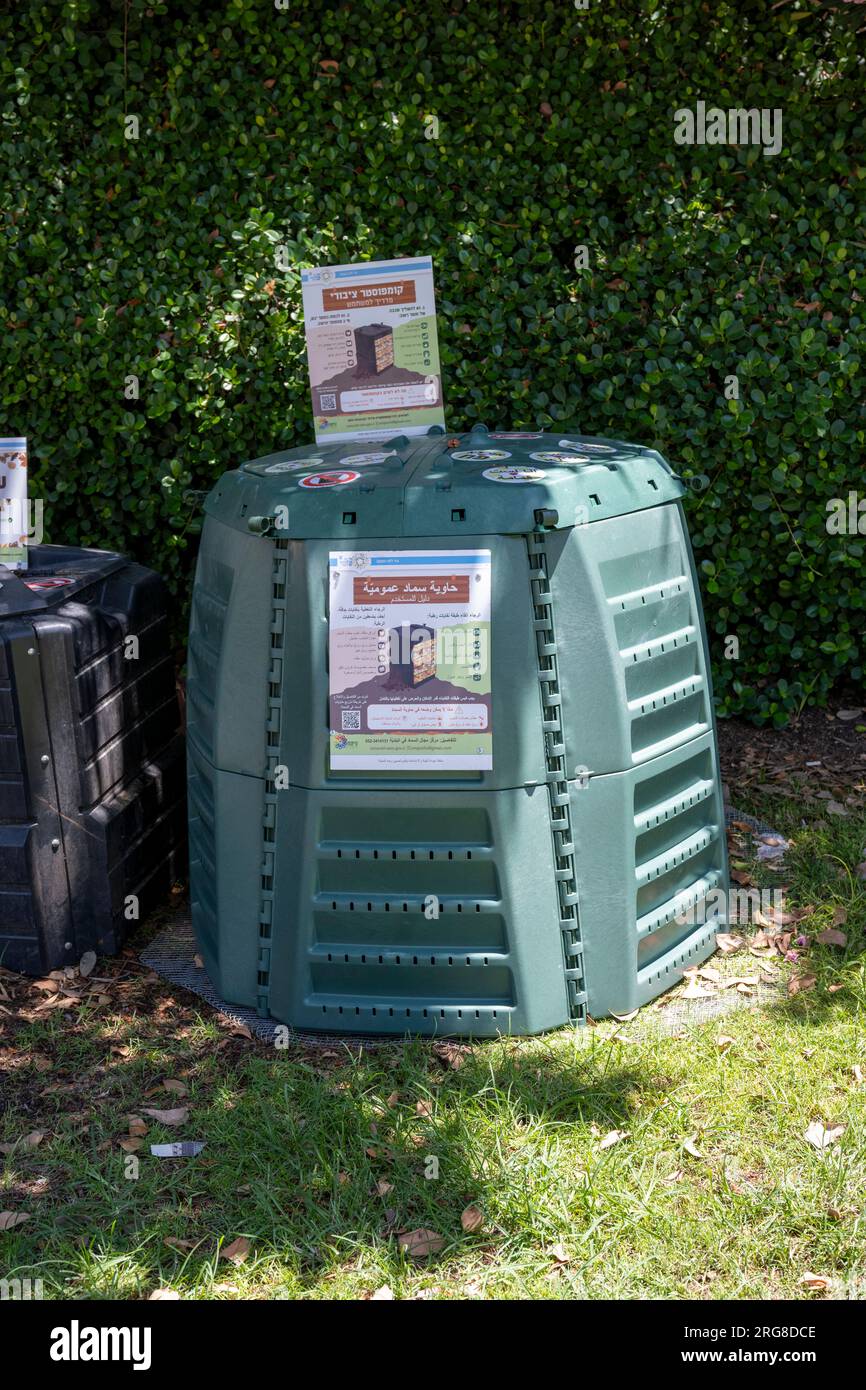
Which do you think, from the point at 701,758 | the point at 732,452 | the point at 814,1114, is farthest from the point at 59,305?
the point at 814,1114

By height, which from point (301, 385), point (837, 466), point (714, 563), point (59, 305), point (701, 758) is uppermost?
point (59, 305)

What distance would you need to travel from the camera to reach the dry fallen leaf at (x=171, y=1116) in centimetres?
306

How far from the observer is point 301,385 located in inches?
187

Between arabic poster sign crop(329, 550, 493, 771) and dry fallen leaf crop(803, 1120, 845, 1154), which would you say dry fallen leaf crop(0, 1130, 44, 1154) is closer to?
arabic poster sign crop(329, 550, 493, 771)

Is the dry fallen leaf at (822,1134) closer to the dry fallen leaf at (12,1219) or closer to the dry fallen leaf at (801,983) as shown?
the dry fallen leaf at (801,983)

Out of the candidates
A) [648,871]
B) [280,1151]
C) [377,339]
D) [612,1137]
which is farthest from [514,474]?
[280,1151]

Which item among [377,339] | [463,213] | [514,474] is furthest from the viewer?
[463,213]

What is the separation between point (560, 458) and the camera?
3.29 metres

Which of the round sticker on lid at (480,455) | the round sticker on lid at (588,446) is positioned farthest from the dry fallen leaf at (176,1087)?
the round sticker on lid at (588,446)

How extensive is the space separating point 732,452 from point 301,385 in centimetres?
167

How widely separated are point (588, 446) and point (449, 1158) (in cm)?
193

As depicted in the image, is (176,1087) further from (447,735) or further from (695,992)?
(695,992)

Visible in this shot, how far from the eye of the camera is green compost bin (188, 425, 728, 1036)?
3080mm

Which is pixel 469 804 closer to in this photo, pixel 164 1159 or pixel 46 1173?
pixel 164 1159
